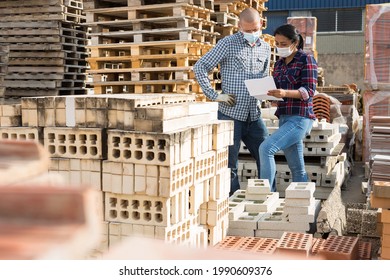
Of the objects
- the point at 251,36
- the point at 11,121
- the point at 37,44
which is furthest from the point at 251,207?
the point at 37,44

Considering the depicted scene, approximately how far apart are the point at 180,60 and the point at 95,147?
385cm

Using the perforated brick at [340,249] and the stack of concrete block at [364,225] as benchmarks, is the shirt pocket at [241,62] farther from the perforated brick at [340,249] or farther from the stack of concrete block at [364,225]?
the perforated brick at [340,249]

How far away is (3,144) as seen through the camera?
1.71 meters

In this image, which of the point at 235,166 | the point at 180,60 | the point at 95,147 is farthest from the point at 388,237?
the point at 180,60

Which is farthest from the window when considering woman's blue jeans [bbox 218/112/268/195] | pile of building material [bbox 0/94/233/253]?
pile of building material [bbox 0/94/233/253]

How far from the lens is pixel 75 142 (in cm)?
408

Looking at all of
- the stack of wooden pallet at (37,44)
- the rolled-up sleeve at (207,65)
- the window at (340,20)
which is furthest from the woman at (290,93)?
the window at (340,20)

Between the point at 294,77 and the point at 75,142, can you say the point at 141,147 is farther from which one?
the point at 294,77

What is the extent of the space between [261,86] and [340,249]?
221cm

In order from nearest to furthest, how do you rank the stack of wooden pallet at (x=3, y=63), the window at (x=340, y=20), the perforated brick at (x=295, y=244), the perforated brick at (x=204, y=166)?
1. the perforated brick at (x=295, y=244)
2. the perforated brick at (x=204, y=166)
3. the stack of wooden pallet at (x=3, y=63)
4. the window at (x=340, y=20)

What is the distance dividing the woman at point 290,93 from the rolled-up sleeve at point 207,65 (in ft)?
2.12

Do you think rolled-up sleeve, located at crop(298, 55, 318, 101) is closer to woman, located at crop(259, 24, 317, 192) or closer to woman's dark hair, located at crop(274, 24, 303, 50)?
woman, located at crop(259, 24, 317, 192)

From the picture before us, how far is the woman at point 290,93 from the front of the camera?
6.07 metres
